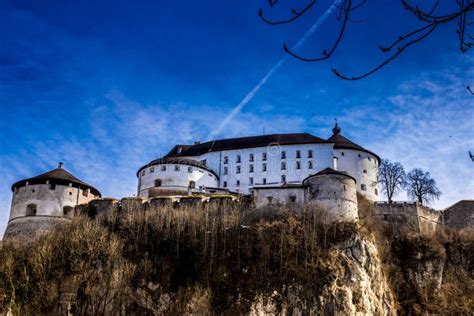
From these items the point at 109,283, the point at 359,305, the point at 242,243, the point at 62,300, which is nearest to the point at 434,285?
the point at 359,305

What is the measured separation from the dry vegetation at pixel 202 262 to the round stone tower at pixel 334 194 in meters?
1.56

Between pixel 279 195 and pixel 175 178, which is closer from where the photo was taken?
pixel 279 195

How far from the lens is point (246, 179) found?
53469mm

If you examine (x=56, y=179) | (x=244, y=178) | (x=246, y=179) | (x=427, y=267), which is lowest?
(x=427, y=267)

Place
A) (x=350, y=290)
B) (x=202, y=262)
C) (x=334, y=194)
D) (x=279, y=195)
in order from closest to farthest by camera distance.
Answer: (x=350, y=290)
(x=202, y=262)
(x=334, y=194)
(x=279, y=195)

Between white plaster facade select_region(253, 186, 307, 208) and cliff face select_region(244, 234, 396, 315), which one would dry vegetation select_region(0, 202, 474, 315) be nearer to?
cliff face select_region(244, 234, 396, 315)

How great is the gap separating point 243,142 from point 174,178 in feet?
33.8

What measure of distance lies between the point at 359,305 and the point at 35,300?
22.1 meters

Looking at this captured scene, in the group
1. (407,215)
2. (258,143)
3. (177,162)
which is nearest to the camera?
(407,215)

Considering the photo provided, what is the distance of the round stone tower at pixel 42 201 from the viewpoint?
1764 inches

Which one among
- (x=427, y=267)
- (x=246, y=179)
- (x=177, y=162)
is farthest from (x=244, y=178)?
(x=427, y=267)

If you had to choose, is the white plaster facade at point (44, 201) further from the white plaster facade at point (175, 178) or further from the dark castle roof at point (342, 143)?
the dark castle roof at point (342, 143)

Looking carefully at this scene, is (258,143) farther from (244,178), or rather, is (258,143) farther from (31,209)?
(31,209)

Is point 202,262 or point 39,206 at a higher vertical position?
point 39,206
